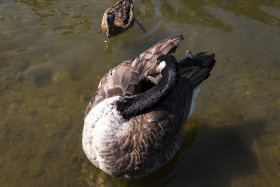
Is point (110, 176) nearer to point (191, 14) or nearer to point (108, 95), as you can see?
A: point (108, 95)

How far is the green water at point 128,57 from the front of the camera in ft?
17.4

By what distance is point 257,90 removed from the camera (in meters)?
6.82

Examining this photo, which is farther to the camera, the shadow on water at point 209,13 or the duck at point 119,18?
the shadow on water at point 209,13

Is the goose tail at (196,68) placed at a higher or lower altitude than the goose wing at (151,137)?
higher

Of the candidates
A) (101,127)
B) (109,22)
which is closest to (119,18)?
(109,22)

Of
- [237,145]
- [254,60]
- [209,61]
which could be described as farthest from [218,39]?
[237,145]

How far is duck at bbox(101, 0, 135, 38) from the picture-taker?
782cm

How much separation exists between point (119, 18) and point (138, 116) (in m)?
4.48

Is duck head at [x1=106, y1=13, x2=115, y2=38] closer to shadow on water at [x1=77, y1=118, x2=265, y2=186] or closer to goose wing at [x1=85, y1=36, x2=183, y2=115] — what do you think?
goose wing at [x1=85, y1=36, x2=183, y2=115]

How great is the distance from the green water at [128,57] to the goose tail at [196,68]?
3.49 feet

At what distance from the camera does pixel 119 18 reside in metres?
8.41

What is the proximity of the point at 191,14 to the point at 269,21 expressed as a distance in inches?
→ 86.2

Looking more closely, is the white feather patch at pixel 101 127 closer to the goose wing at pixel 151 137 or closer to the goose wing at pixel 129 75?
the goose wing at pixel 151 137

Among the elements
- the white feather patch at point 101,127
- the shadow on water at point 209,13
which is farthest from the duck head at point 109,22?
the white feather patch at point 101,127
